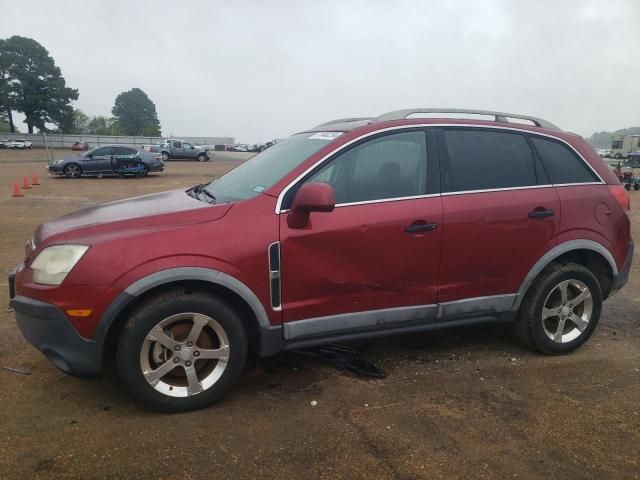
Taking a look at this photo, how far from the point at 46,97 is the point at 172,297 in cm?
8387

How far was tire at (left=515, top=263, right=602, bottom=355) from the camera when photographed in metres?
3.91

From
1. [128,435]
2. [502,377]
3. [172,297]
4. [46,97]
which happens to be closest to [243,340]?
[172,297]

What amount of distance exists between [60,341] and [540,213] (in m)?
3.28

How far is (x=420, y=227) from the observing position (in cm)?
341

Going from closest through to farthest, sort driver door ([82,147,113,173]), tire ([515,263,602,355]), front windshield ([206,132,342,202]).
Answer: front windshield ([206,132,342,202]) → tire ([515,263,602,355]) → driver door ([82,147,113,173])

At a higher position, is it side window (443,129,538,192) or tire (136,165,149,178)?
side window (443,129,538,192)

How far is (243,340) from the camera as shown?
3.13 m

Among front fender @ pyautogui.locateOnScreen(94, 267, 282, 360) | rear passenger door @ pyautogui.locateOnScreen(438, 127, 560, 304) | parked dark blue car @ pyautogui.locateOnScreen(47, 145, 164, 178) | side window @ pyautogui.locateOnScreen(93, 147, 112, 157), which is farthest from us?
side window @ pyautogui.locateOnScreen(93, 147, 112, 157)

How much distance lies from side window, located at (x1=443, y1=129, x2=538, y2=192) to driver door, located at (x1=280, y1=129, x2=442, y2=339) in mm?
176

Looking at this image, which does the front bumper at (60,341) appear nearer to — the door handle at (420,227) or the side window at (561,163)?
the door handle at (420,227)

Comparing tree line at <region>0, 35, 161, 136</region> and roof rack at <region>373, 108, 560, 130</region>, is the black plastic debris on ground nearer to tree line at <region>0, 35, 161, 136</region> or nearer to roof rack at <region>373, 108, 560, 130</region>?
roof rack at <region>373, 108, 560, 130</region>

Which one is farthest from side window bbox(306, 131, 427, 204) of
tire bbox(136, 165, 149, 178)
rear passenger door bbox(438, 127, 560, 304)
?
tire bbox(136, 165, 149, 178)

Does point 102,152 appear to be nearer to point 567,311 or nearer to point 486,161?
point 486,161

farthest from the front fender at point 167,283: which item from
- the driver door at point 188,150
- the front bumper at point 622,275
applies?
the driver door at point 188,150
